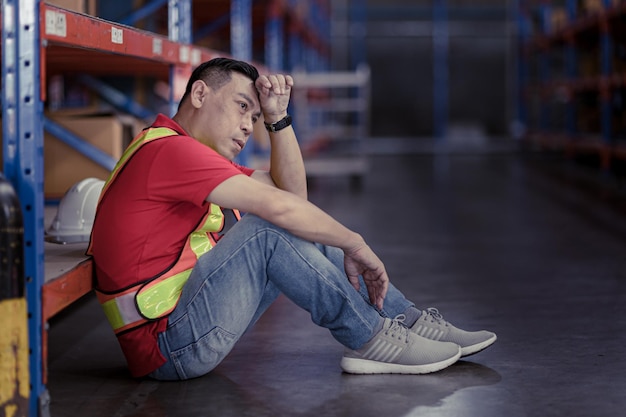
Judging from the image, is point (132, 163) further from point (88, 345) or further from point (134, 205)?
point (88, 345)

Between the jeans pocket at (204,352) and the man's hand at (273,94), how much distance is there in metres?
0.70

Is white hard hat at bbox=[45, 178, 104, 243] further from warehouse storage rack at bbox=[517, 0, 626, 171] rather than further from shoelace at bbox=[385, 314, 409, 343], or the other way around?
warehouse storage rack at bbox=[517, 0, 626, 171]

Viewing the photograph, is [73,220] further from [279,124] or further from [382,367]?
[382,367]

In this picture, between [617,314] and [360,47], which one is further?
[360,47]

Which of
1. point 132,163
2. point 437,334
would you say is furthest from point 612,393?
point 132,163

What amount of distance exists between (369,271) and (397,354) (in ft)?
1.00

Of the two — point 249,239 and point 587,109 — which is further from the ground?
point 587,109

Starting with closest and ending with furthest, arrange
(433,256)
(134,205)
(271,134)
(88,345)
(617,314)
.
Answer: (134,205) < (271,134) < (88,345) < (617,314) < (433,256)

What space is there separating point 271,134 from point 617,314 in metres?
1.76

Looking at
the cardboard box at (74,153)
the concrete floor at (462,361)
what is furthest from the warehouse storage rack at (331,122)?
the cardboard box at (74,153)

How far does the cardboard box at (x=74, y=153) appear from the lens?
451 centimetres

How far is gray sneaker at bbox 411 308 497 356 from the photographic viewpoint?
3.01 m

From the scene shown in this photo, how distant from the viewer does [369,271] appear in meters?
2.73

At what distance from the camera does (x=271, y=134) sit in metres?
3.01
